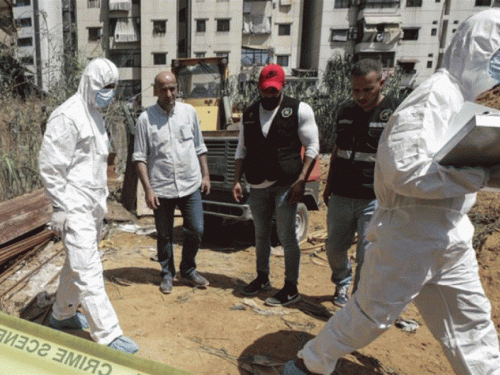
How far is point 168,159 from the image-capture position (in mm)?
3574

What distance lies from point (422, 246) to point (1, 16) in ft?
49.2

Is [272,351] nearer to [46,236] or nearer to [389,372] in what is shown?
[389,372]

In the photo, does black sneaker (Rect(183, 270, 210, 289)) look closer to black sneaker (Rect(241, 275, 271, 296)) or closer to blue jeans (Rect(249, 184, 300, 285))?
black sneaker (Rect(241, 275, 271, 296))

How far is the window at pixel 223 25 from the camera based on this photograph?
29.7 metres

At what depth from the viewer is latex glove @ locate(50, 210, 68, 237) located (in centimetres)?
244

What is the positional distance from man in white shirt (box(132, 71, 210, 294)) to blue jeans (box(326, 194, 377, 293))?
1.32 metres

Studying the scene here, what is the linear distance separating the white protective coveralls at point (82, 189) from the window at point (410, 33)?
30905 mm

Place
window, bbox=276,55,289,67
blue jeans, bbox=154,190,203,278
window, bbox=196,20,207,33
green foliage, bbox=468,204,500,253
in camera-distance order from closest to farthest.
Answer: blue jeans, bbox=154,190,203,278 < green foliage, bbox=468,204,500,253 < window, bbox=196,20,207,33 < window, bbox=276,55,289,67

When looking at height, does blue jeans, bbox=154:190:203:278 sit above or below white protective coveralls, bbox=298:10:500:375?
below

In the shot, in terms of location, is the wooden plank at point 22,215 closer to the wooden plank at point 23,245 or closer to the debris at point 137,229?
the wooden plank at point 23,245

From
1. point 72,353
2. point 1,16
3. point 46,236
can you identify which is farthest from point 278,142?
point 1,16

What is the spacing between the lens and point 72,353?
1358 mm

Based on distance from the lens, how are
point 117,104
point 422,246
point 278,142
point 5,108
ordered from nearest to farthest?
point 422,246, point 278,142, point 5,108, point 117,104

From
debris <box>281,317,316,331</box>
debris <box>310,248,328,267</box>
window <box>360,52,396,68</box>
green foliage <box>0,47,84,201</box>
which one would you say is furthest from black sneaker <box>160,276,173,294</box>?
window <box>360,52,396,68</box>
